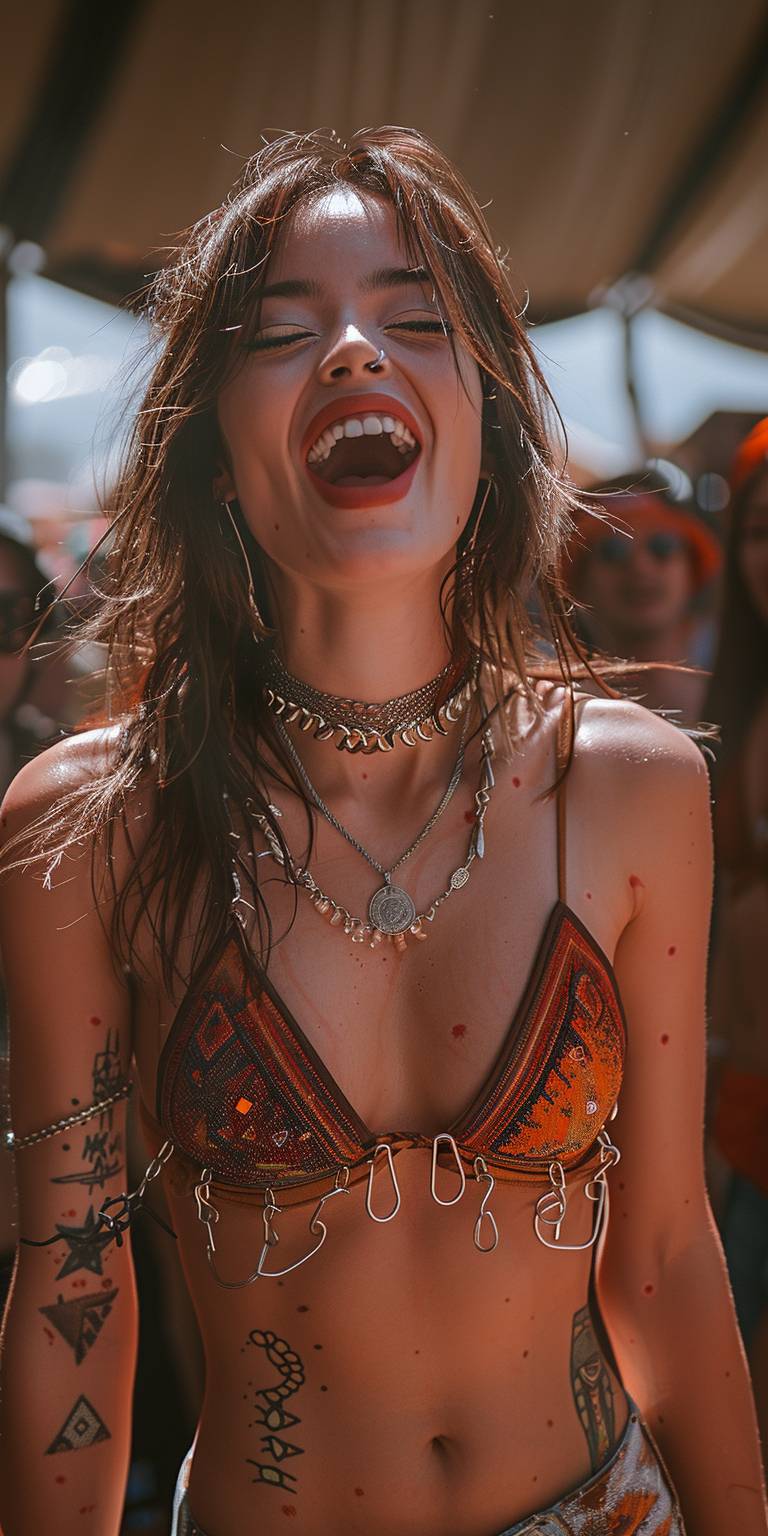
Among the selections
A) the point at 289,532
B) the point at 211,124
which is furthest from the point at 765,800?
the point at 211,124

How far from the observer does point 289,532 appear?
4.59 feet

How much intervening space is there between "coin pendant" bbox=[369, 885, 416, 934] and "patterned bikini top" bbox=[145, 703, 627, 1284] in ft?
0.46

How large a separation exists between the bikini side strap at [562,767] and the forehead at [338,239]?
0.52 m

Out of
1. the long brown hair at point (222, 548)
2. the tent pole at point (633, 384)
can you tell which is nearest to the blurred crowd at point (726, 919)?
the long brown hair at point (222, 548)

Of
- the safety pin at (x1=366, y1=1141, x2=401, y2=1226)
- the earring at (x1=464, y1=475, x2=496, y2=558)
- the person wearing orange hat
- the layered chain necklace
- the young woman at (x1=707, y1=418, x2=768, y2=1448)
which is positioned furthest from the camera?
the person wearing orange hat

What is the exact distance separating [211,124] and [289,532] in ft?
17.4

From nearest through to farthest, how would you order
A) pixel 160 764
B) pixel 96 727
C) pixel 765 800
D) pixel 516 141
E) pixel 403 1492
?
1. pixel 403 1492
2. pixel 160 764
3. pixel 96 727
4. pixel 765 800
5. pixel 516 141

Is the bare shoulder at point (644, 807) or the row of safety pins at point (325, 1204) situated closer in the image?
the row of safety pins at point (325, 1204)

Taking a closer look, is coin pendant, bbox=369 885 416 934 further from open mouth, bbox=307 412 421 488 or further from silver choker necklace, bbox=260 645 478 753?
open mouth, bbox=307 412 421 488

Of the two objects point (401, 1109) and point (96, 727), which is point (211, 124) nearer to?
point (96, 727)

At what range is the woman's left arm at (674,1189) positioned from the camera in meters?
1.49

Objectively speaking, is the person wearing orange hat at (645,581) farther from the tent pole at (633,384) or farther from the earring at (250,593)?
the tent pole at (633,384)

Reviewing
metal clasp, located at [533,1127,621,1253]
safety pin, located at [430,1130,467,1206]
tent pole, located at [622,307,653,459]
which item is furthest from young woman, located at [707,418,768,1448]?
tent pole, located at [622,307,653,459]

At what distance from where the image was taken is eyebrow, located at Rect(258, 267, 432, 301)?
1.40 metres
